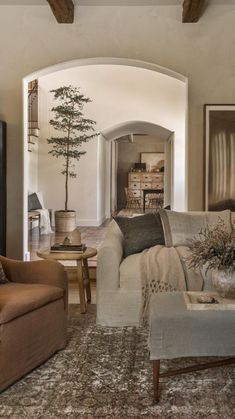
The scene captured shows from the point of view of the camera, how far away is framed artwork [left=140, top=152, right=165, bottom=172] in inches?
722

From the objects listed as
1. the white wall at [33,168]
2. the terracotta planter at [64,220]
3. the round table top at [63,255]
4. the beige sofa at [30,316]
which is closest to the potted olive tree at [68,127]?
the terracotta planter at [64,220]

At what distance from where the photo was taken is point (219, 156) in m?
5.36

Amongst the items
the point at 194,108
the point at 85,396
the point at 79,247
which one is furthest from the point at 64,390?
the point at 194,108

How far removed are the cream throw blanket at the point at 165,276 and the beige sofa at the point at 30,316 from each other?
2.49 feet

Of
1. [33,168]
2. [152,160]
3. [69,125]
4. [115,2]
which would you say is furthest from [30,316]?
[152,160]

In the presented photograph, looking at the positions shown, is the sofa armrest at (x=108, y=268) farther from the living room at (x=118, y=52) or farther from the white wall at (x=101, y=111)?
the white wall at (x=101, y=111)

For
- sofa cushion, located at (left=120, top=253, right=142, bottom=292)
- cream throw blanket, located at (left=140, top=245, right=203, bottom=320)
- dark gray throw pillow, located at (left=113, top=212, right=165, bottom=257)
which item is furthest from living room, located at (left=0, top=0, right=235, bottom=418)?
sofa cushion, located at (left=120, top=253, right=142, bottom=292)

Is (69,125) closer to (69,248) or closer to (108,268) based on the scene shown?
(69,248)

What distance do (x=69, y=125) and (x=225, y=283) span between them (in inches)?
280

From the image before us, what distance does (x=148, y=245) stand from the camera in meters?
4.23

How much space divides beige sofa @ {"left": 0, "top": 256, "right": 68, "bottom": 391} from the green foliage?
19.7 feet

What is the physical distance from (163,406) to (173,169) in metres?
8.79

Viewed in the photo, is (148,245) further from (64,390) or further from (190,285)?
(64,390)

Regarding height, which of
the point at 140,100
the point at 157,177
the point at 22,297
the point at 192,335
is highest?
the point at 140,100
